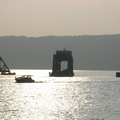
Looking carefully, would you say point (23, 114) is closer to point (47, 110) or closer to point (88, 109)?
point (47, 110)

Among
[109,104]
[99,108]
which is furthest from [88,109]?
[109,104]

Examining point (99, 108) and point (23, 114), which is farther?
point (99, 108)

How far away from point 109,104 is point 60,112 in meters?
18.5

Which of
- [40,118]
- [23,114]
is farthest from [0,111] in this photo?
[40,118]

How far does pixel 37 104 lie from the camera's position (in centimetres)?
10844

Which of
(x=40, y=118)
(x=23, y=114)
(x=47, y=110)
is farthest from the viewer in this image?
(x=47, y=110)

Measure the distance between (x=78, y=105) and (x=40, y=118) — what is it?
23216 mm

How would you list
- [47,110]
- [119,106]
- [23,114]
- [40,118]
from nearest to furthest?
1. [40,118]
2. [23,114]
3. [47,110]
4. [119,106]

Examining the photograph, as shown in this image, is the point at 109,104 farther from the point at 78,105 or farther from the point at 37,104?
the point at 37,104

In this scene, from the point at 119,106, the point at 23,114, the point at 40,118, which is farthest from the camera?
the point at 119,106

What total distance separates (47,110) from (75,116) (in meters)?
10.5

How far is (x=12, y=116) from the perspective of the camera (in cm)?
8669

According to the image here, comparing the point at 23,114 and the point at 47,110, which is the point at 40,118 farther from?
the point at 47,110

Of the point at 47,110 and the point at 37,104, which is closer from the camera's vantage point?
the point at 47,110
